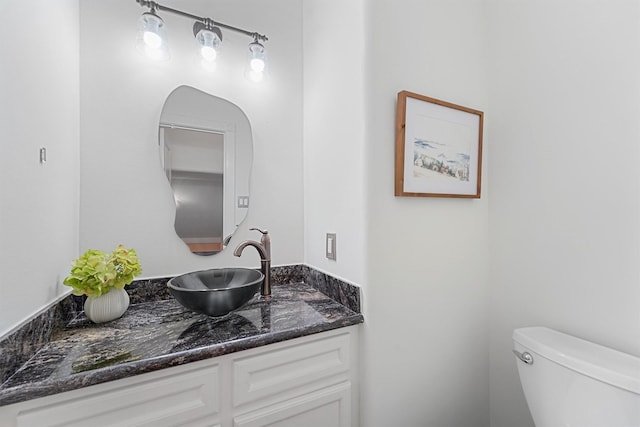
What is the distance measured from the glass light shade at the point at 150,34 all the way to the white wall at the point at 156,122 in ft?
0.15

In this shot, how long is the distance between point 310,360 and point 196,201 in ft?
2.97

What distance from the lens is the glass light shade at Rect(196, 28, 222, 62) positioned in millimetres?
1385

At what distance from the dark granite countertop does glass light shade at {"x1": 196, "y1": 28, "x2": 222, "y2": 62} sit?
1193 mm

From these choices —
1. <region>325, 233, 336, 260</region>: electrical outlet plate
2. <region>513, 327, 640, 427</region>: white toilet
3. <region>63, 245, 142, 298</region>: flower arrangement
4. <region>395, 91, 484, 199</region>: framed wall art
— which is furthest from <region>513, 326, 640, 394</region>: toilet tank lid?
<region>63, 245, 142, 298</region>: flower arrangement

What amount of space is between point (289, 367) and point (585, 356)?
952mm

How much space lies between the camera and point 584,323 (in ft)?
3.44

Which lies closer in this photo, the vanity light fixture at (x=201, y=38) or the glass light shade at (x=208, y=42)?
the vanity light fixture at (x=201, y=38)

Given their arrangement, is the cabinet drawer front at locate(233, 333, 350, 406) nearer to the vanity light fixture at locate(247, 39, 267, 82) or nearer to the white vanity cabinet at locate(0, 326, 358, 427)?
the white vanity cabinet at locate(0, 326, 358, 427)

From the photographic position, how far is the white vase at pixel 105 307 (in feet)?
3.42

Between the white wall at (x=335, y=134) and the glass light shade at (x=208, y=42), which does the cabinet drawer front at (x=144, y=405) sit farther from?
the glass light shade at (x=208, y=42)

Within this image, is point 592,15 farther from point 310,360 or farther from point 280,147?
point 310,360

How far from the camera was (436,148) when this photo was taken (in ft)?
4.07

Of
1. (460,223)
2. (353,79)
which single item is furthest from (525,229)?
(353,79)

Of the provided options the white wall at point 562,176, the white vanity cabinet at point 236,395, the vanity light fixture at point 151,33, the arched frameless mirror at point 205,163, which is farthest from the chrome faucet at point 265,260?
the white wall at point 562,176
